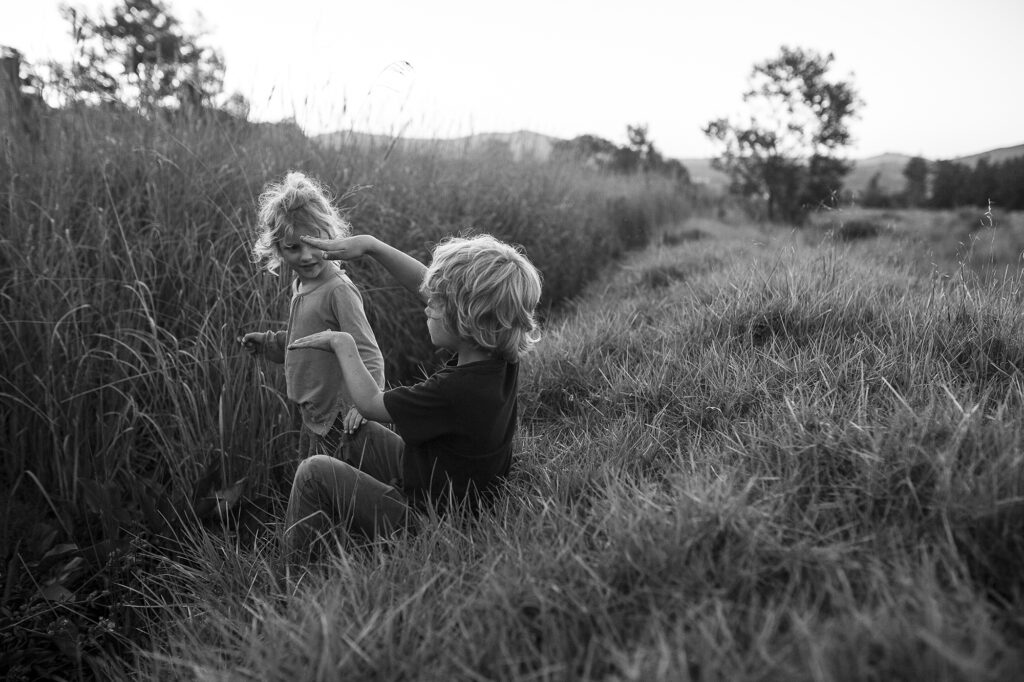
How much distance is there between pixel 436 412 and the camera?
1.78m

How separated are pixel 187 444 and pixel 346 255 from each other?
1061 millimetres

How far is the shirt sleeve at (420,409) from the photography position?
178 centimetres

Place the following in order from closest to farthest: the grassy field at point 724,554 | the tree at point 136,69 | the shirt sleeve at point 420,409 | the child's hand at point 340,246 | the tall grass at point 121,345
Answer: the grassy field at point 724,554, the shirt sleeve at point 420,409, the child's hand at point 340,246, the tall grass at point 121,345, the tree at point 136,69

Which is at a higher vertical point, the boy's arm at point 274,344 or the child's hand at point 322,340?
the child's hand at point 322,340

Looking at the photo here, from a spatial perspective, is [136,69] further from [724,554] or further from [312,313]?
[724,554]

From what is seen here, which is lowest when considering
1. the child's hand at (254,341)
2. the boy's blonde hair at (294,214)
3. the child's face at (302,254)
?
the child's hand at (254,341)

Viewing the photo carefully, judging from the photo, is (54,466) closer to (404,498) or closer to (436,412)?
(404,498)

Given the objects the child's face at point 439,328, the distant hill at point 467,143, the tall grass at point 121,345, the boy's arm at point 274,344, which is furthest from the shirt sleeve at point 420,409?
the distant hill at point 467,143

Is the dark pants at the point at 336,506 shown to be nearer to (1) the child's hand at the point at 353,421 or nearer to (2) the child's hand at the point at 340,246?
(1) the child's hand at the point at 353,421

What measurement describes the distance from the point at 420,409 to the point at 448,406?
0.08m

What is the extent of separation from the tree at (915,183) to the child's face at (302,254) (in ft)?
47.8

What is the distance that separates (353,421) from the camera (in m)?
2.19

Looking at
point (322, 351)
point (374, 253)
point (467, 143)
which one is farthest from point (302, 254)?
point (467, 143)

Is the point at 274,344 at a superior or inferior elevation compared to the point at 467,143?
inferior
